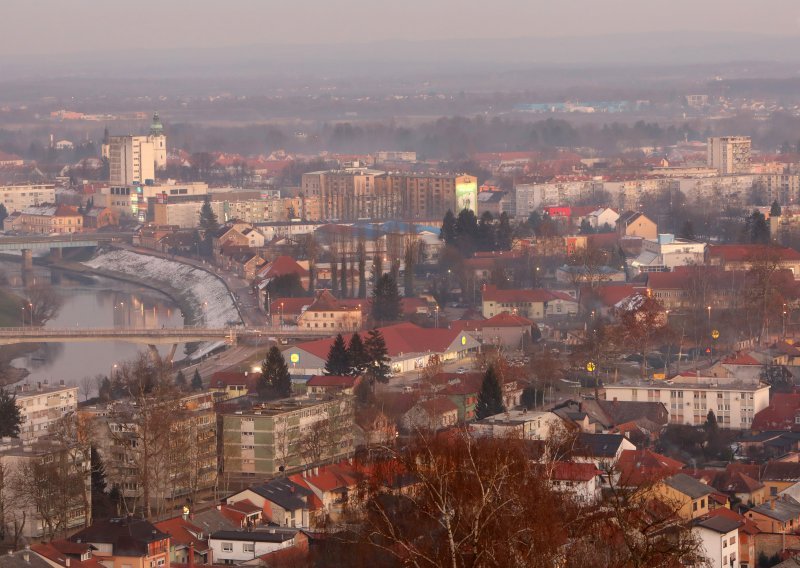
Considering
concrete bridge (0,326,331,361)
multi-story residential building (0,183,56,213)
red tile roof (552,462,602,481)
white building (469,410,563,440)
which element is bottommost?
multi-story residential building (0,183,56,213)

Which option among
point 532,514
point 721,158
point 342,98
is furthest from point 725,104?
point 532,514

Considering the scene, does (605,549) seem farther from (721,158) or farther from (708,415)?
(721,158)

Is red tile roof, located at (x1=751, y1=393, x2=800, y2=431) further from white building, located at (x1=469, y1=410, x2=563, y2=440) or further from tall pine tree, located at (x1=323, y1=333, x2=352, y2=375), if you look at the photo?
tall pine tree, located at (x1=323, y1=333, x2=352, y2=375)

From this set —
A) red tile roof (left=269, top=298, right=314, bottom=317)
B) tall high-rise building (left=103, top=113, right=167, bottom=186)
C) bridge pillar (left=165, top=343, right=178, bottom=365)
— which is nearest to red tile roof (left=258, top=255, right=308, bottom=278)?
red tile roof (left=269, top=298, right=314, bottom=317)

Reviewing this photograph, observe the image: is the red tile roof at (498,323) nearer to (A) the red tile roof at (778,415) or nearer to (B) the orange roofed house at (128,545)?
(A) the red tile roof at (778,415)

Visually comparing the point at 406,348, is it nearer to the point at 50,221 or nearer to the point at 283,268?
the point at 283,268
